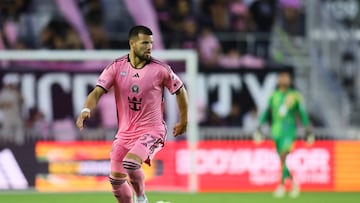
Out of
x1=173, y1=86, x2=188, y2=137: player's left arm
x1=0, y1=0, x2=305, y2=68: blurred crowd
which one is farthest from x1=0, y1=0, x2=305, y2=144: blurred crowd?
x1=173, y1=86, x2=188, y2=137: player's left arm

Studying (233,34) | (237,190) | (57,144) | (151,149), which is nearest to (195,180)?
(237,190)

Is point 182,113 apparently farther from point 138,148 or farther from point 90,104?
point 90,104

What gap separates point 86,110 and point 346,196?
357 inches

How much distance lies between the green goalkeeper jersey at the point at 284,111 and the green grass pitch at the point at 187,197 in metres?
1.18

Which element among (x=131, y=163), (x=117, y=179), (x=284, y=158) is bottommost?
(x=117, y=179)

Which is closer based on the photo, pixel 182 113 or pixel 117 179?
pixel 117 179

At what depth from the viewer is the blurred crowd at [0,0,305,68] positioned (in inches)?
957

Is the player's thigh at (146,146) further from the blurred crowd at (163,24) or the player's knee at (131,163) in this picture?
the blurred crowd at (163,24)

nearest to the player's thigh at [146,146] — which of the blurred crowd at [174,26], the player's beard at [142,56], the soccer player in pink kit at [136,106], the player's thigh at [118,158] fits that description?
the soccer player in pink kit at [136,106]

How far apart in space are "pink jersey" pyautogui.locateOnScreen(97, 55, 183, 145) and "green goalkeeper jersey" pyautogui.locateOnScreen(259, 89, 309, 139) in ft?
26.6

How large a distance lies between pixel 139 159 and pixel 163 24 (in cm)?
1273

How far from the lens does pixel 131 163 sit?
1244cm

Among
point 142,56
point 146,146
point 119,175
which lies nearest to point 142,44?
point 142,56

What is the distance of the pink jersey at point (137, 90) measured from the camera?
12.7 meters
